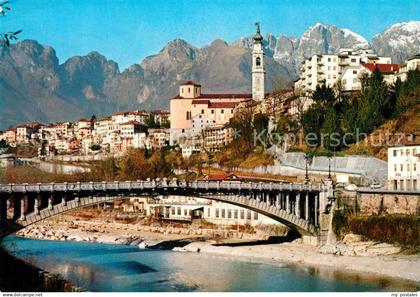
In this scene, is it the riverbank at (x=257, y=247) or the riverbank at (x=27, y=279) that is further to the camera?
the riverbank at (x=257, y=247)

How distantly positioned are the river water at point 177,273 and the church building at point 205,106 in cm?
5155

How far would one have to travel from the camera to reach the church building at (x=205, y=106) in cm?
9188

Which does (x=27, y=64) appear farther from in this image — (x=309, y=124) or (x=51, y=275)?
(x=51, y=275)

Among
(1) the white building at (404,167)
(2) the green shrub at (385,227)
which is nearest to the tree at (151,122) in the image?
(1) the white building at (404,167)

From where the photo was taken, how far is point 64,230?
175ft

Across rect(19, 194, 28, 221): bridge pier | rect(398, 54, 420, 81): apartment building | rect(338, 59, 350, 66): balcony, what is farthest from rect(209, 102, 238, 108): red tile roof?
rect(19, 194, 28, 221): bridge pier

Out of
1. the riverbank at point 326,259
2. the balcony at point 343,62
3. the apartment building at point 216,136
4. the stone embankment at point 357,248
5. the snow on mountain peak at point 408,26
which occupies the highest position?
the snow on mountain peak at point 408,26

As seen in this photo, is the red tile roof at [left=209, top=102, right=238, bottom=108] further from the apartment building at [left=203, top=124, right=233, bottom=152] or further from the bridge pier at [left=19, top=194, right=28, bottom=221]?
the bridge pier at [left=19, top=194, right=28, bottom=221]

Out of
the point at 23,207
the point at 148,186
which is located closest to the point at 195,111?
the point at 148,186

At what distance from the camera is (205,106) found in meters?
95.0

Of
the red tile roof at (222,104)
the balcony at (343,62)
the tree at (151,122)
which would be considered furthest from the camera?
the tree at (151,122)

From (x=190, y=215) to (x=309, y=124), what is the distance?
11997 mm

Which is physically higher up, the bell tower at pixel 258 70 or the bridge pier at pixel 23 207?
the bell tower at pixel 258 70

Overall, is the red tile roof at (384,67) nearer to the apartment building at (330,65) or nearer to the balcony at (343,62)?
the apartment building at (330,65)
